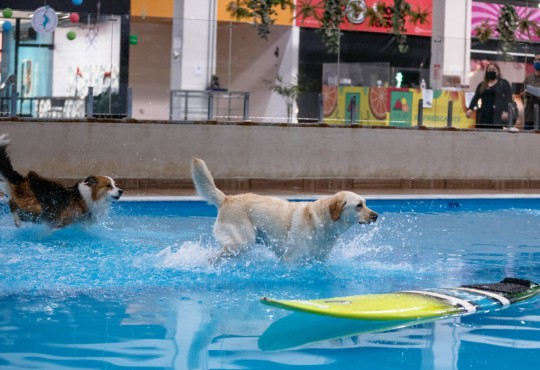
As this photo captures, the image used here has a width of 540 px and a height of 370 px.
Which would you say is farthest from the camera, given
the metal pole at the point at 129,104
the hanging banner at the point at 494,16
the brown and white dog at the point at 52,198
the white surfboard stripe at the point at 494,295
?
the hanging banner at the point at 494,16

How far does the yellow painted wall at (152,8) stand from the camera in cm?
1391

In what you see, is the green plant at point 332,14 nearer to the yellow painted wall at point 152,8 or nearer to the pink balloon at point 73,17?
the yellow painted wall at point 152,8

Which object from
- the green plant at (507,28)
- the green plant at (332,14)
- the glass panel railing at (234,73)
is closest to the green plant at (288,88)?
the glass panel railing at (234,73)

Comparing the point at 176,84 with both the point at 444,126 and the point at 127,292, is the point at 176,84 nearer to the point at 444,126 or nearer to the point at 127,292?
the point at 444,126

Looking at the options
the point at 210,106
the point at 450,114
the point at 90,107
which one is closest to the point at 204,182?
the point at 90,107

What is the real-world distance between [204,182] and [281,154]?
7333 mm

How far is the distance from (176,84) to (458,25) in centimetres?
623

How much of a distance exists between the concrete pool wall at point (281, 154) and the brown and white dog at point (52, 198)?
12.0 feet

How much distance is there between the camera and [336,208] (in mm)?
6789

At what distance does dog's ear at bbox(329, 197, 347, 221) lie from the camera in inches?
267

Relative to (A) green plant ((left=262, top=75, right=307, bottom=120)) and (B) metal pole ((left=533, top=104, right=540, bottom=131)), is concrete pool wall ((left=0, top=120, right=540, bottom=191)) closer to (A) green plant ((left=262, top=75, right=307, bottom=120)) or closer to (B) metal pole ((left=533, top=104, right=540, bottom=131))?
(B) metal pole ((left=533, top=104, right=540, bottom=131))

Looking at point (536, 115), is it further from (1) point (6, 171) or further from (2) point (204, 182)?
(2) point (204, 182)

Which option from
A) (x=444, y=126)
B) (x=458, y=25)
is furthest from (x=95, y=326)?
(x=458, y=25)

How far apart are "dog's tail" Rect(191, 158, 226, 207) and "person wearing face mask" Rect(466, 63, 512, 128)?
9708 mm
